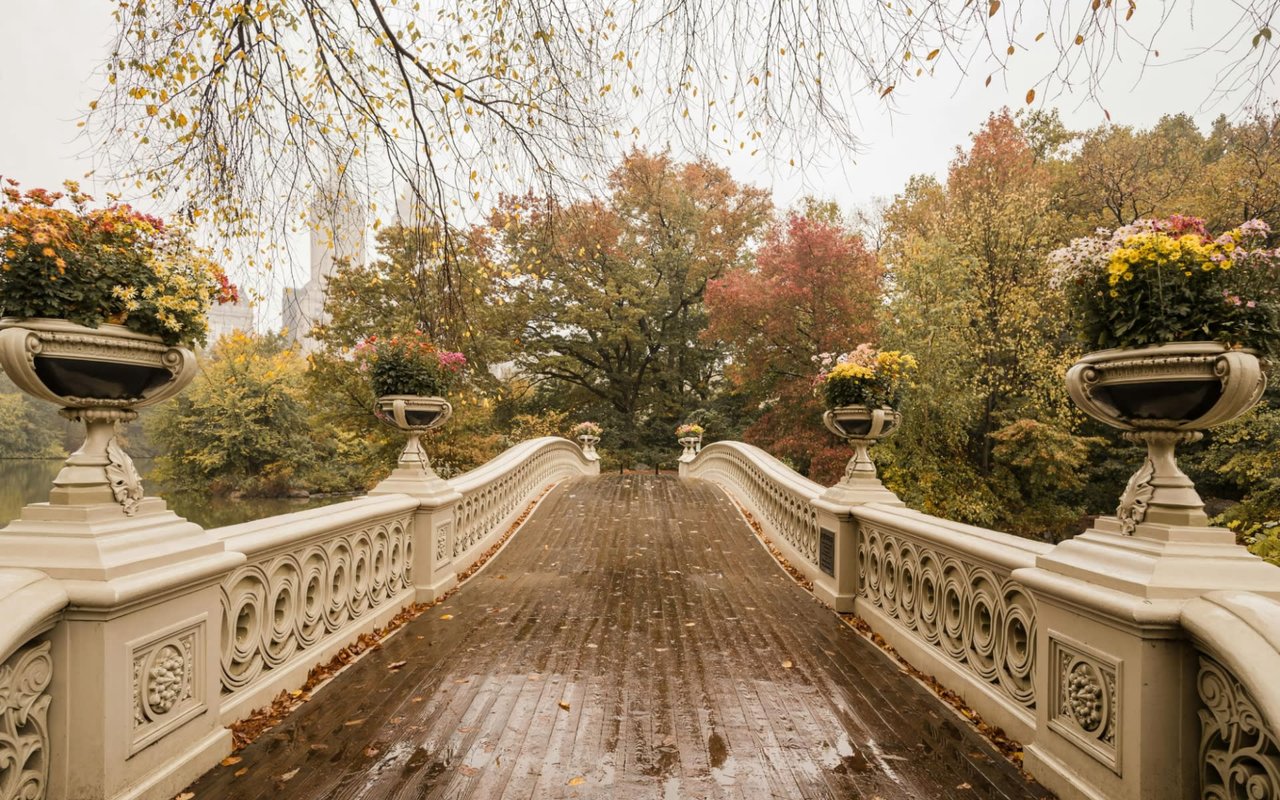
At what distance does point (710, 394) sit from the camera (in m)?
27.5

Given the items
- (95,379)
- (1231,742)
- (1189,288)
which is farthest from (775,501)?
(95,379)

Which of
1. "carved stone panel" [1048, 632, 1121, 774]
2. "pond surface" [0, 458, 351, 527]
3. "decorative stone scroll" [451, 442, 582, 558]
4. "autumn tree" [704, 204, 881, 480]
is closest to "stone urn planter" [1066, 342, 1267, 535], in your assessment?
"carved stone panel" [1048, 632, 1121, 774]

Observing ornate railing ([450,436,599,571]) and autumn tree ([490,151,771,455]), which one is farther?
autumn tree ([490,151,771,455])

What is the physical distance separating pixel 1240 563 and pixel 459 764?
10.3 ft

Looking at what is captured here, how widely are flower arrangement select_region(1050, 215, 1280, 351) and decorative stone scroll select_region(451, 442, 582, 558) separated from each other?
5883 millimetres

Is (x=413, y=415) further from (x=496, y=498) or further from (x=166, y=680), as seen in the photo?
(x=166, y=680)

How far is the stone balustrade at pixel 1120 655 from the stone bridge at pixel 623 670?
0.01 meters

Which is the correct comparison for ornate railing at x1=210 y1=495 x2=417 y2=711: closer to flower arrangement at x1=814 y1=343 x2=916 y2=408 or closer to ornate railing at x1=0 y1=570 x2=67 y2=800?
ornate railing at x1=0 y1=570 x2=67 y2=800

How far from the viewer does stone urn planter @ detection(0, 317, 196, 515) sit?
7.41 feet

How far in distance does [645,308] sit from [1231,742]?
2364 cm

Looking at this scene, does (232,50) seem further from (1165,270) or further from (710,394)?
(710,394)

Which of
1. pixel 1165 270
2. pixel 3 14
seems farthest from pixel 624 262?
pixel 1165 270

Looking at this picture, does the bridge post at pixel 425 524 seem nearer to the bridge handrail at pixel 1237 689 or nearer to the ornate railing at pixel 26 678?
the ornate railing at pixel 26 678

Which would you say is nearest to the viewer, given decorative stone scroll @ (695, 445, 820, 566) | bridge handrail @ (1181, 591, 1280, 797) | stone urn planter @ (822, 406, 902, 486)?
bridge handrail @ (1181, 591, 1280, 797)
